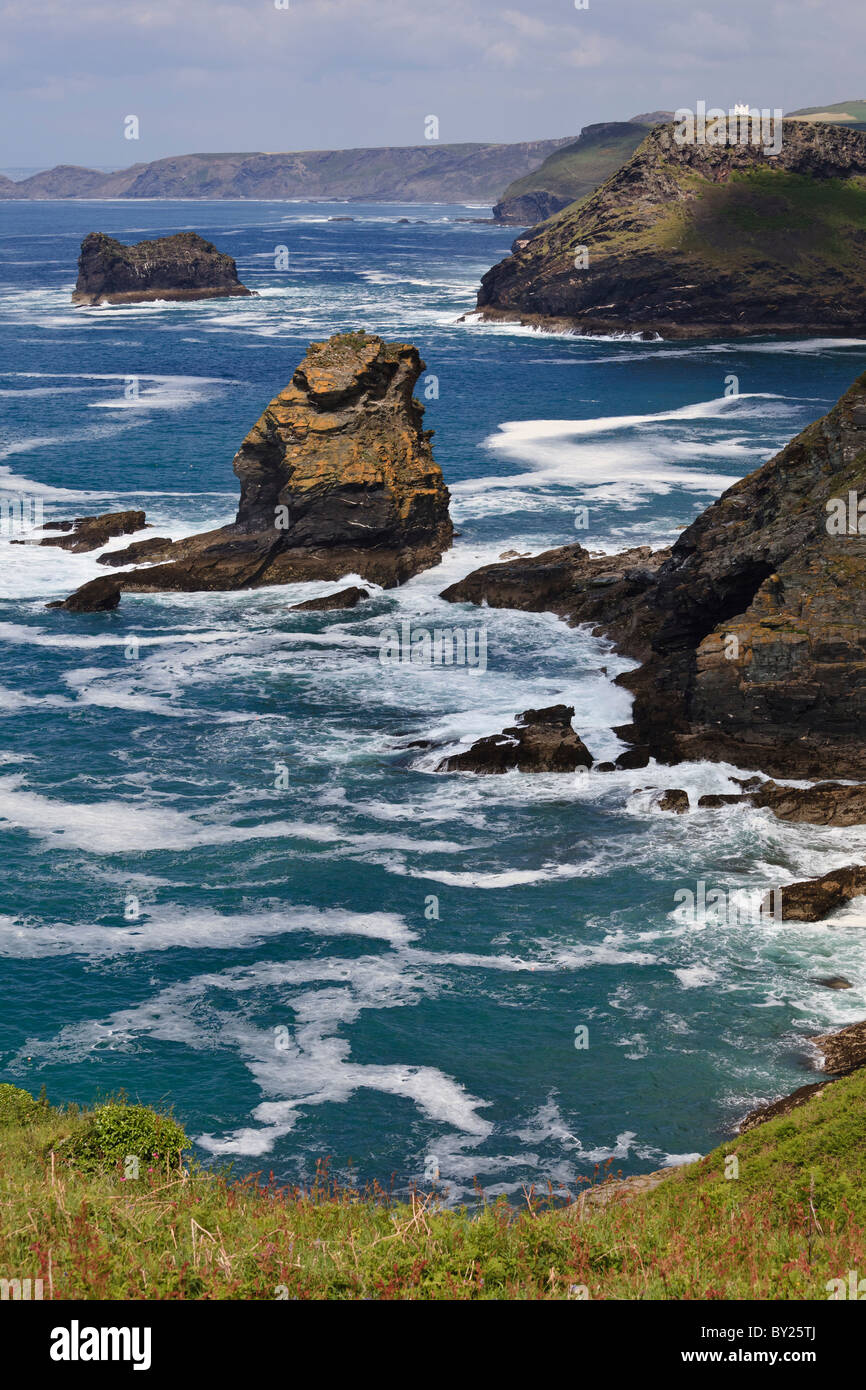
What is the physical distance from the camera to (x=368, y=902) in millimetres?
40094

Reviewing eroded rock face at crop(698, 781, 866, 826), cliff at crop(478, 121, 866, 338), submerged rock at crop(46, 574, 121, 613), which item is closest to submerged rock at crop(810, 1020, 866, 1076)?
eroded rock face at crop(698, 781, 866, 826)

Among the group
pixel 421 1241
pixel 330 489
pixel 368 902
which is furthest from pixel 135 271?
pixel 421 1241

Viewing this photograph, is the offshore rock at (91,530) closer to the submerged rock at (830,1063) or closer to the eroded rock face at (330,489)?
the eroded rock face at (330,489)

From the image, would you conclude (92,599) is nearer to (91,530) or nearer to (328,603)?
(91,530)

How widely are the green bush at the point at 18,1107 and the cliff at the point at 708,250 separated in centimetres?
15113

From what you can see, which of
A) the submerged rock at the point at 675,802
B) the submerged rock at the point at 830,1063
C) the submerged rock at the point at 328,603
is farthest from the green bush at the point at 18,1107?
the submerged rock at the point at 328,603

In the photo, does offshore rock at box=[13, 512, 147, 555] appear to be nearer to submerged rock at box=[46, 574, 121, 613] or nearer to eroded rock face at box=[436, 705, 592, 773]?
submerged rock at box=[46, 574, 121, 613]

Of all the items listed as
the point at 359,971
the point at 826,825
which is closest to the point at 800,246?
the point at 826,825

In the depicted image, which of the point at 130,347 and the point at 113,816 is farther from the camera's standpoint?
the point at 130,347

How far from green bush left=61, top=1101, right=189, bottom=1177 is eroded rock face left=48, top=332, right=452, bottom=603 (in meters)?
47.3

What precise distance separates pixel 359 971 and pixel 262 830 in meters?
8.92

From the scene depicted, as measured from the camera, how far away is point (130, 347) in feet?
493

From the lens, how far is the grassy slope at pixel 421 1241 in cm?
1678
